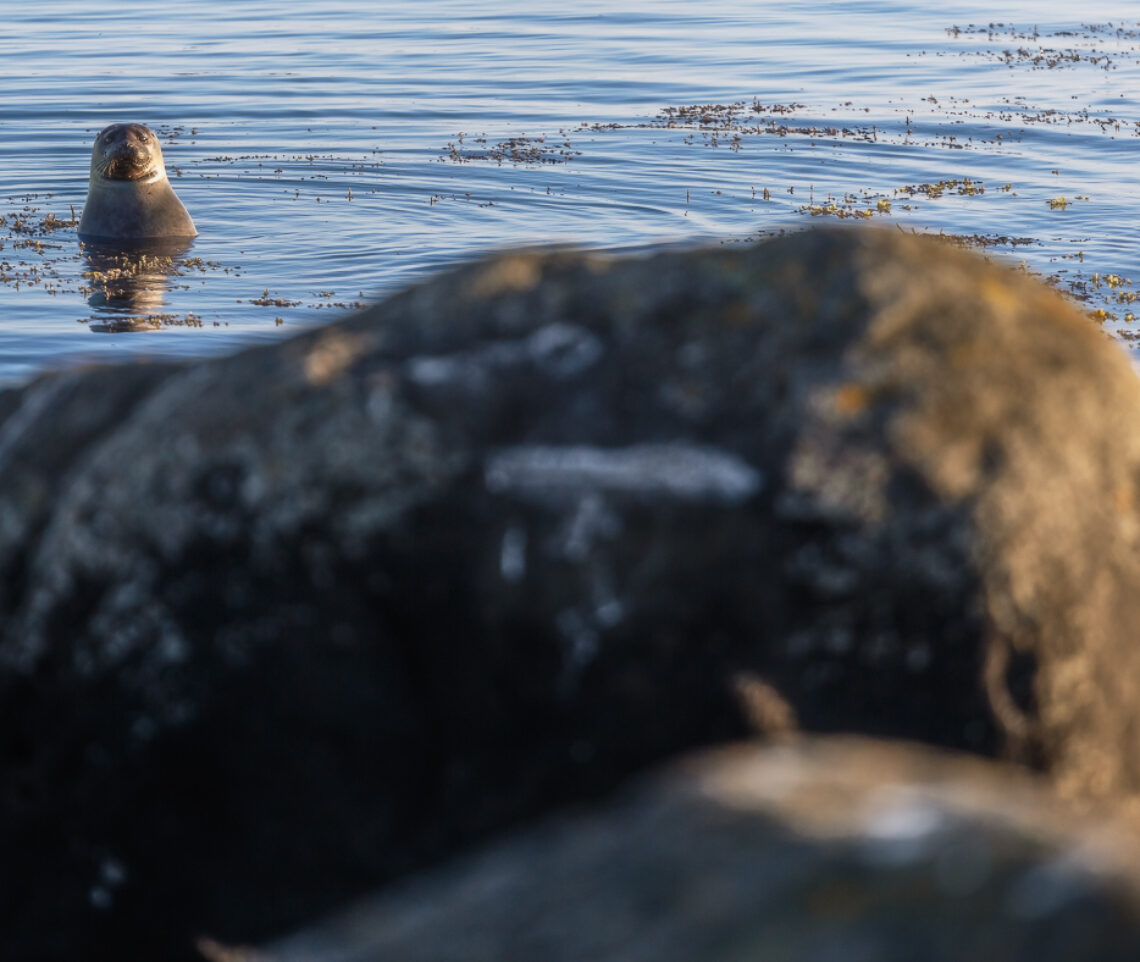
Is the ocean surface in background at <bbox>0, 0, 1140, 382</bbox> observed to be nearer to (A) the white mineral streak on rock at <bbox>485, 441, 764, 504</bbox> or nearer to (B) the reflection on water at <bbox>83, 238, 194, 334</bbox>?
(B) the reflection on water at <bbox>83, 238, 194, 334</bbox>

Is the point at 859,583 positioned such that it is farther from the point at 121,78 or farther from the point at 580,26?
the point at 580,26

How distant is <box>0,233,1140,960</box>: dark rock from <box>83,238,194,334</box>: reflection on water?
9.11m

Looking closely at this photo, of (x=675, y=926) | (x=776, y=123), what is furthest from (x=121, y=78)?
(x=675, y=926)

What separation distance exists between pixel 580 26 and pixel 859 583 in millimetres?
32591

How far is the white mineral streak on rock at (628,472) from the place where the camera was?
2951 millimetres

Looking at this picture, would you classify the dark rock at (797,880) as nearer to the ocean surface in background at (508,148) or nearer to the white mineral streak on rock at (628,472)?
the white mineral streak on rock at (628,472)

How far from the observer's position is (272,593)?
307 centimetres

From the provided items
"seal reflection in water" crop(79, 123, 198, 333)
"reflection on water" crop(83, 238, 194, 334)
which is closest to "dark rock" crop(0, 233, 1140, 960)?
"reflection on water" crop(83, 238, 194, 334)

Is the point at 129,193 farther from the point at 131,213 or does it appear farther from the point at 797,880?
the point at 797,880

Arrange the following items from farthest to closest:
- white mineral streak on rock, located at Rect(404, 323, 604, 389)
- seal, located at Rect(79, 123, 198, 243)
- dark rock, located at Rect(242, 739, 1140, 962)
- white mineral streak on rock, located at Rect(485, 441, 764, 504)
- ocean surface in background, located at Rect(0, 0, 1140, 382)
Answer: seal, located at Rect(79, 123, 198, 243) < ocean surface in background, located at Rect(0, 0, 1140, 382) < white mineral streak on rock, located at Rect(404, 323, 604, 389) < white mineral streak on rock, located at Rect(485, 441, 764, 504) < dark rock, located at Rect(242, 739, 1140, 962)

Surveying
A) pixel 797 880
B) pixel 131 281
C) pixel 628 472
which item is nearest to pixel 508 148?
pixel 131 281

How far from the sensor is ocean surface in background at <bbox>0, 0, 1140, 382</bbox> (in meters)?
13.5

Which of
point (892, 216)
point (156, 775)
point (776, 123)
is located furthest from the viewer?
point (776, 123)

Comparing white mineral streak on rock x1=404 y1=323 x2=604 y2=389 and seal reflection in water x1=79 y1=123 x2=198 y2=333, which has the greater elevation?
seal reflection in water x1=79 y1=123 x2=198 y2=333
